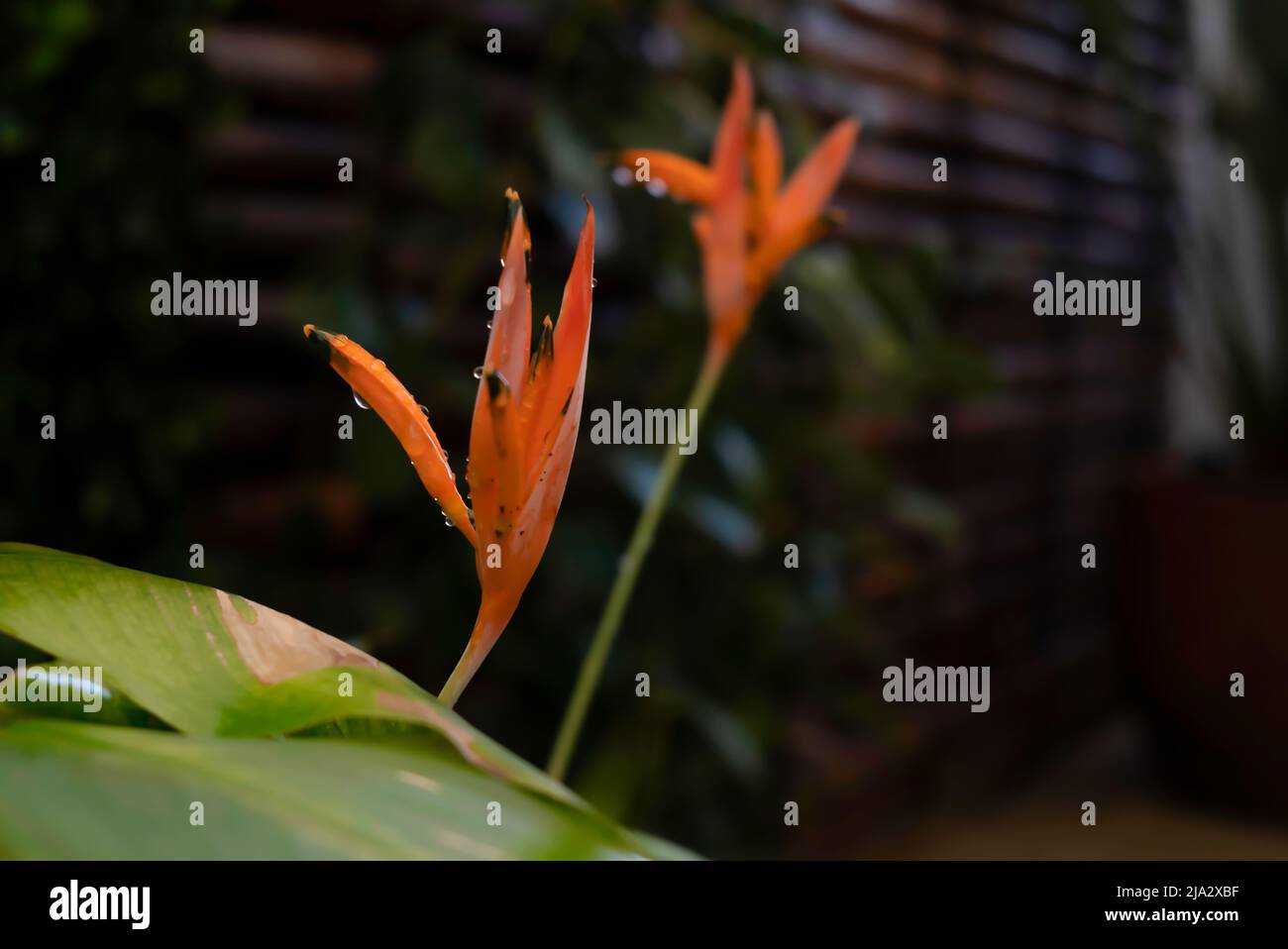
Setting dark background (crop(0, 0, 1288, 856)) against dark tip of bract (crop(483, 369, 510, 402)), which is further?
dark background (crop(0, 0, 1288, 856))

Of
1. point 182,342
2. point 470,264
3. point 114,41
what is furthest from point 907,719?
point 114,41

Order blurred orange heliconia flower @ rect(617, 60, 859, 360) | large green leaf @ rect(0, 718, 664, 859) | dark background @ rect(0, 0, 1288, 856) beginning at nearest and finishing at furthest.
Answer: large green leaf @ rect(0, 718, 664, 859) < blurred orange heliconia flower @ rect(617, 60, 859, 360) < dark background @ rect(0, 0, 1288, 856)

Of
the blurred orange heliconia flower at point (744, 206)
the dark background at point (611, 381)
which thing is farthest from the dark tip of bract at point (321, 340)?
the dark background at point (611, 381)

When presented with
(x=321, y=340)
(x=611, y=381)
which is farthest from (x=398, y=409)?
(x=611, y=381)

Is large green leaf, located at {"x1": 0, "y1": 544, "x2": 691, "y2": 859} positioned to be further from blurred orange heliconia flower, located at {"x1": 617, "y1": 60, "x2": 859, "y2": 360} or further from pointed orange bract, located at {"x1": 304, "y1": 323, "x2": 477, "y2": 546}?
blurred orange heliconia flower, located at {"x1": 617, "y1": 60, "x2": 859, "y2": 360}

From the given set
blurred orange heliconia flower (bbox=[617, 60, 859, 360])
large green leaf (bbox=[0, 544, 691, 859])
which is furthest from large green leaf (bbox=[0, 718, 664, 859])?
blurred orange heliconia flower (bbox=[617, 60, 859, 360])

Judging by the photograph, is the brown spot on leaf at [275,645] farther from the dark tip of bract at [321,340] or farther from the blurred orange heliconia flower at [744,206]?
the blurred orange heliconia flower at [744,206]
